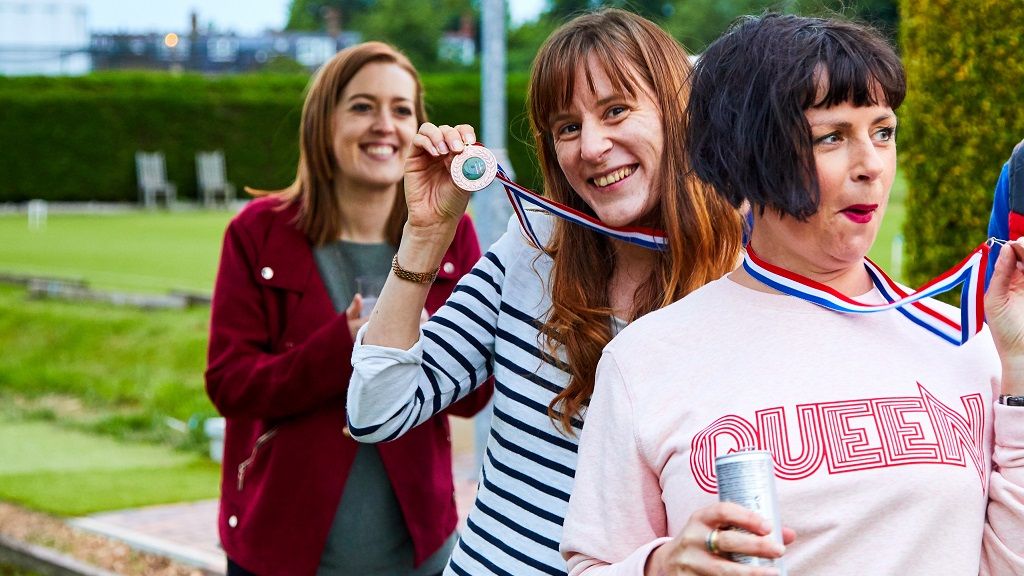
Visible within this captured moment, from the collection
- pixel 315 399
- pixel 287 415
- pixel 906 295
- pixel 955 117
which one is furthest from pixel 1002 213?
pixel 955 117

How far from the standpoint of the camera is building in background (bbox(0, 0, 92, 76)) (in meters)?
59.3

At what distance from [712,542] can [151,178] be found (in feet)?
101

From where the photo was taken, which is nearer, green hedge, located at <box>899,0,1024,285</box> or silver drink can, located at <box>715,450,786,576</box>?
silver drink can, located at <box>715,450,786,576</box>

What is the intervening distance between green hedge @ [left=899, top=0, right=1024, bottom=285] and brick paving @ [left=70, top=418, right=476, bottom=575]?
303cm

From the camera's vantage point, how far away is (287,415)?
136 inches

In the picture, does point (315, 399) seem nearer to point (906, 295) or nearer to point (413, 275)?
point (413, 275)

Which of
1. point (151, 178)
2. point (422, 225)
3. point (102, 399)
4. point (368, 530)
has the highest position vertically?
point (422, 225)

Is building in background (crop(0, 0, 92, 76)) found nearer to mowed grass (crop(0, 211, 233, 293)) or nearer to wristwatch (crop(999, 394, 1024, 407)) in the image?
mowed grass (crop(0, 211, 233, 293))

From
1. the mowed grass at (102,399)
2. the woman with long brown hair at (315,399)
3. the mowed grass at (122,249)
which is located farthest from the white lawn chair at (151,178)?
the woman with long brown hair at (315,399)

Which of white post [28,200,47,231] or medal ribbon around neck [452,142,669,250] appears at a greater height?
medal ribbon around neck [452,142,669,250]

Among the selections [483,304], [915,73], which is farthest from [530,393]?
[915,73]

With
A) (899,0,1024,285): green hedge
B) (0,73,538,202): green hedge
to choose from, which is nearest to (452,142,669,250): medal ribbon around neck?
(899,0,1024,285): green hedge

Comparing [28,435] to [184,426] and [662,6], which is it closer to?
[184,426]

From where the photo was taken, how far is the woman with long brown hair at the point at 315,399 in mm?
3398
